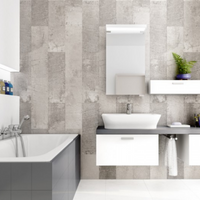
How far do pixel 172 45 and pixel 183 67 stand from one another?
1.23 feet

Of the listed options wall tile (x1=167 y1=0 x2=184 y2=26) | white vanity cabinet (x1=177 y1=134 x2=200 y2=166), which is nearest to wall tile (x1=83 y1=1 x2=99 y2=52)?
wall tile (x1=167 y1=0 x2=184 y2=26)

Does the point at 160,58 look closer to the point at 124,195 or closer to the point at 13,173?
the point at 124,195

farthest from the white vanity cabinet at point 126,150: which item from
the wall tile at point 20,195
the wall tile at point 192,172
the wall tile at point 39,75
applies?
the wall tile at point 20,195

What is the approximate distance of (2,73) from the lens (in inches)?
123

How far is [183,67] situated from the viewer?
321cm

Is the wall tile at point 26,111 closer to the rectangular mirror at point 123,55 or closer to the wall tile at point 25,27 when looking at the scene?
the wall tile at point 25,27

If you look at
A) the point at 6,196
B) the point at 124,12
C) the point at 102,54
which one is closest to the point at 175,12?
the point at 124,12

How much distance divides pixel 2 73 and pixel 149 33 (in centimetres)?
206

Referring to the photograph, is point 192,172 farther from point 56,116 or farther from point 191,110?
point 56,116

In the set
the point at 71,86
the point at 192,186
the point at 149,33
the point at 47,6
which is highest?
the point at 47,6

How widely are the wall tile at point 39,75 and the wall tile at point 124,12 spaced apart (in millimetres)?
1035

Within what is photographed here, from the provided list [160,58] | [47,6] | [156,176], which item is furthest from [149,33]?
[156,176]

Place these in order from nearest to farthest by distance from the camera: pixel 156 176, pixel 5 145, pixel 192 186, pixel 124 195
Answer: pixel 5 145 < pixel 124 195 < pixel 192 186 < pixel 156 176

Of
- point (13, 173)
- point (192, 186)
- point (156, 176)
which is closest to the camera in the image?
point (13, 173)
